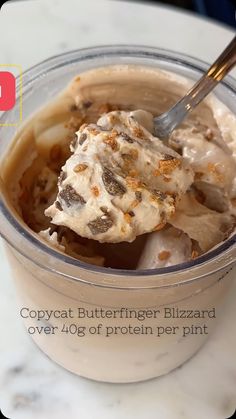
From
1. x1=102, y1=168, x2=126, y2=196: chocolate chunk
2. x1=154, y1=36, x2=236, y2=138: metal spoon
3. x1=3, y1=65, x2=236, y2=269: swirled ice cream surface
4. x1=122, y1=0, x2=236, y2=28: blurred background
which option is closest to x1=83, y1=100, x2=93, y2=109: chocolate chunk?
x1=3, y1=65, x2=236, y2=269: swirled ice cream surface

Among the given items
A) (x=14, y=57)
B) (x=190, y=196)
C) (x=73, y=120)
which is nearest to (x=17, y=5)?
(x=14, y=57)

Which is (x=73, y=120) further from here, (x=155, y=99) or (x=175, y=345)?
(x=175, y=345)

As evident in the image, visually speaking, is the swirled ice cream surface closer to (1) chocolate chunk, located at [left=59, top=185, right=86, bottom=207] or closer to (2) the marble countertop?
(1) chocolate chunk, located at [left=59, top=185, right=86, bottom=207]

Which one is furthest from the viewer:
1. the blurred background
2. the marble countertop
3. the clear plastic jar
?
the blurred background

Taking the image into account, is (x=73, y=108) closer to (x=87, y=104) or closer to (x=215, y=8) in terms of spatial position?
(x=87, y=104)

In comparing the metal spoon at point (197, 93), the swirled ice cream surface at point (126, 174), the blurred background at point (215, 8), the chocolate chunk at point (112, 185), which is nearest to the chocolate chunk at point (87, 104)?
the swirled ice cream surface at point (126, 174)
